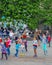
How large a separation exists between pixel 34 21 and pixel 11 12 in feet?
6.44

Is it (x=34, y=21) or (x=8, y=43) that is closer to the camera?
(x=34, y=21)

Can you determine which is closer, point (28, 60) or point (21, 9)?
point (21, 9)

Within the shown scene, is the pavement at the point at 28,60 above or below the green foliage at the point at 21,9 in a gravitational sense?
below

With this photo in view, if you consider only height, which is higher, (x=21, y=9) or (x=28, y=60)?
(x=21, y=9)

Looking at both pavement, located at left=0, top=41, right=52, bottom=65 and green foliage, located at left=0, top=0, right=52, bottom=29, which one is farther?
pavement, located at left=0, top=41, right=52, bottom=65

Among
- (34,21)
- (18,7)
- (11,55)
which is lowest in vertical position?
(11,55)

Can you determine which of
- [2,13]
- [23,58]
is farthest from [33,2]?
[23,58]

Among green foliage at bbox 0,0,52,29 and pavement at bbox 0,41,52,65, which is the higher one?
green foliage at bbox 0,0,52,29

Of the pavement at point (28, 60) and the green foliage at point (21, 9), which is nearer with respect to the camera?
the green foliage at point (21, 9)

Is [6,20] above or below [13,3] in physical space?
below

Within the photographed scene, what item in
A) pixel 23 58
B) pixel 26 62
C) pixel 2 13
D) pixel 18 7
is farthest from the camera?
pixel 23 58

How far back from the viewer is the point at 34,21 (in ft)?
57.7

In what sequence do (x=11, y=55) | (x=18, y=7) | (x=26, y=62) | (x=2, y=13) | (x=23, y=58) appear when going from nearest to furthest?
(x=18, y=7) < (x=2, y=13) < (x=26, y=62) < (x=23, y=58) < (x=11, y=55)

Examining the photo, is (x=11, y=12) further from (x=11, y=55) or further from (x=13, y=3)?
(x=11, y=55)
